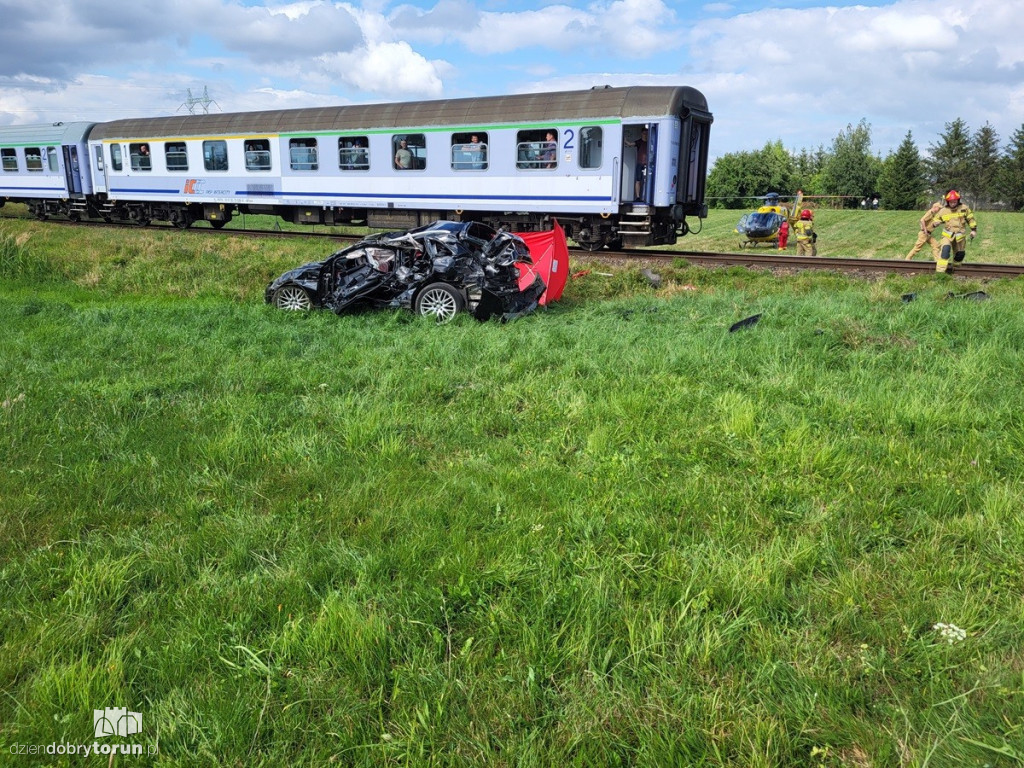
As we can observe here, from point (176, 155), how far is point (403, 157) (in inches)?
340

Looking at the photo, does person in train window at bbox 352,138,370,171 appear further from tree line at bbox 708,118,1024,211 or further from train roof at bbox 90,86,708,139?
tree line at bbox 708,118,1024,211

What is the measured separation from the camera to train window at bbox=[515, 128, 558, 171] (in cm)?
1498

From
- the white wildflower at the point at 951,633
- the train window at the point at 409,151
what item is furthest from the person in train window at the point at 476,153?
the white wildflower at the point at 951,633

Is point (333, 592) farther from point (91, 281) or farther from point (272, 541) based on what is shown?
point (91, 281)

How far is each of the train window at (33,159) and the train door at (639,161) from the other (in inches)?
884

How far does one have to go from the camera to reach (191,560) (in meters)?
3.52

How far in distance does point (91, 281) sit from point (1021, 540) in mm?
16617

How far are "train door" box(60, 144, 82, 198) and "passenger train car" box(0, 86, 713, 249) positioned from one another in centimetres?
122

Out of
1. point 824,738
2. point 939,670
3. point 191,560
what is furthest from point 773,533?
point 191,560

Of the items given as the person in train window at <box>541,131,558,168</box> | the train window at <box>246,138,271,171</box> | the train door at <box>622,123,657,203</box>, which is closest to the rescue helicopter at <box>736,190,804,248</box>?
the train door at <box>622,123,657,203</box>

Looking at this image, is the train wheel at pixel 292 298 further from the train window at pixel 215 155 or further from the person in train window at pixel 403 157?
the train window at pixel 215 155

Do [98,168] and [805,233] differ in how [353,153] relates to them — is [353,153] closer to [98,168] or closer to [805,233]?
[805,233]

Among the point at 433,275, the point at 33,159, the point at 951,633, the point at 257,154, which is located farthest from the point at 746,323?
the point at 33,159

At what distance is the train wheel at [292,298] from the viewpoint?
1070cm
